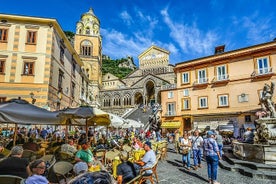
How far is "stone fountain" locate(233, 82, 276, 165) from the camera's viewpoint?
799 cm

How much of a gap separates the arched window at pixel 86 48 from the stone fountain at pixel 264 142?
45.8 meters

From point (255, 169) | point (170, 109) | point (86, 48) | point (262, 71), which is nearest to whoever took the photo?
point (255, 169)

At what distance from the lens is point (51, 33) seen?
18391 mm

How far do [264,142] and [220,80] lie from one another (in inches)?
668

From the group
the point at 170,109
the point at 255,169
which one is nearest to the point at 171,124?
the point at 170,109

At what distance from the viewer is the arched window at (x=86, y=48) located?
50344 mm

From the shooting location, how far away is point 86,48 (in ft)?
167

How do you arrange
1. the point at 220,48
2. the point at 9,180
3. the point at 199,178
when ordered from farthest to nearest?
1. the point at 220,48
2. the point at 199,178
3. the point at 9,180

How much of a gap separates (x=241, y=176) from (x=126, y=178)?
16.8 feet

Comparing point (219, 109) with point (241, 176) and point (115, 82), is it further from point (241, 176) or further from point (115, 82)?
point (115, 82)

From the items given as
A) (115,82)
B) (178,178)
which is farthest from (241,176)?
(115,82)

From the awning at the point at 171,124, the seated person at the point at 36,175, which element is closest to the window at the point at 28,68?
the seated person at the point at 36,175

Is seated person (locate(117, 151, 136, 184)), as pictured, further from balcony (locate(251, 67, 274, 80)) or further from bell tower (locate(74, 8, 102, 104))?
bell tower (locate(74, 8, 102, 104))

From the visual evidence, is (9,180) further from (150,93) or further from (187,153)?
(150,93)
